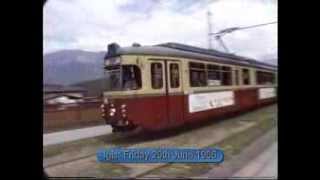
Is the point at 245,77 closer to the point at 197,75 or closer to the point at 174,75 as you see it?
the point at 197,75

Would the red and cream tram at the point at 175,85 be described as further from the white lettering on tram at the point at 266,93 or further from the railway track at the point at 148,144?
the railway track at the point at 148,144

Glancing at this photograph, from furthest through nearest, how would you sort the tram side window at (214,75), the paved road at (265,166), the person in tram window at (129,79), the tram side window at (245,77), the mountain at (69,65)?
the tram side window at (214,75)
the tram side window at (245,77)
the person in tram window at (129,79)
the mountain at (69,65)
the paved road at (265,166)

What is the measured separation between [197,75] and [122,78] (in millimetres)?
620

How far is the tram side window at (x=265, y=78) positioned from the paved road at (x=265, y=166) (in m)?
0.45

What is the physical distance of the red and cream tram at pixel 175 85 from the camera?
3.75m

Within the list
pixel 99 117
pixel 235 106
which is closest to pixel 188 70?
pixel 235 106

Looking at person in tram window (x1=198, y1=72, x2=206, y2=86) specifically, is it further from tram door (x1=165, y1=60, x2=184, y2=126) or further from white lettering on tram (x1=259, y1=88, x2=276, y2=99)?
white lettering on tram (x1=259, y1=88, x2=276, y2=99)

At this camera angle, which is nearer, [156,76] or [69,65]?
[69,65]

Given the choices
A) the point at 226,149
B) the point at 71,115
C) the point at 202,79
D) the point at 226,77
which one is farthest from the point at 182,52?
the point at 71,115

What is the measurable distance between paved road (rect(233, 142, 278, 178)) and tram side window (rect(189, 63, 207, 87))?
778 millimetres

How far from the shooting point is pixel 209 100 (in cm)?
401
